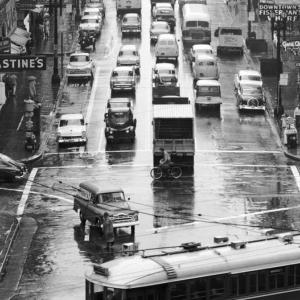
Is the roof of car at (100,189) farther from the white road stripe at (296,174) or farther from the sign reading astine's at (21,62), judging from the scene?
the sign reading astine's at (21,62)

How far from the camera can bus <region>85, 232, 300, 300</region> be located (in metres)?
38.0

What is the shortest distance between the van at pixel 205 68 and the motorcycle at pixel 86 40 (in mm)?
14361

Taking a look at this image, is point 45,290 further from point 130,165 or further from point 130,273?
point 130,165

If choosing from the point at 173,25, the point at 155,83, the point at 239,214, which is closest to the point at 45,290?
the point at 239,214

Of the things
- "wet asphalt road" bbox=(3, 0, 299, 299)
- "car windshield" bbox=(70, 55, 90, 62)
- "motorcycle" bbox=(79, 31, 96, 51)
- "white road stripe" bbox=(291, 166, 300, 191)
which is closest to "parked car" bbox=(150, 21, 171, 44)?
"motorcycle" bbox=(79, 31, 96, 51)

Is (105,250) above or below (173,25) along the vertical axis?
below

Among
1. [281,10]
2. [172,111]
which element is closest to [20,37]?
[281,10]

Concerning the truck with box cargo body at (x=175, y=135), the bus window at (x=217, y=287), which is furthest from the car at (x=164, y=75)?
the bus window at (x=217, y=287)

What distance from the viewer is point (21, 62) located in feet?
248

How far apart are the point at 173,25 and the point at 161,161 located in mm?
48597

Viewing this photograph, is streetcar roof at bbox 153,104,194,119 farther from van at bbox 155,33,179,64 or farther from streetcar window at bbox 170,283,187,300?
streetcar window at bbox 170,283,187,300

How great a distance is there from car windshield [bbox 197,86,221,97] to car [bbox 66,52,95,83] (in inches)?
441

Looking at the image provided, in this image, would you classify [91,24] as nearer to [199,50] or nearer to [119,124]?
[199,50]

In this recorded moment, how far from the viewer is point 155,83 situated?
306 ft
